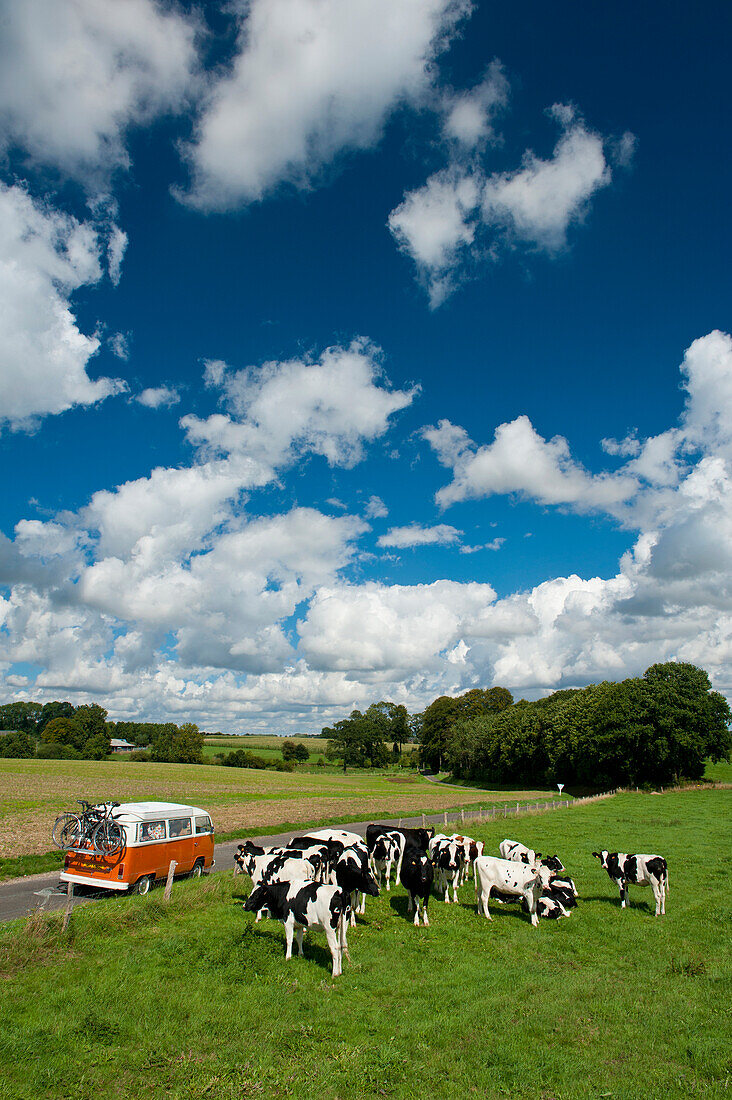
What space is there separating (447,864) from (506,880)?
2.21 metres

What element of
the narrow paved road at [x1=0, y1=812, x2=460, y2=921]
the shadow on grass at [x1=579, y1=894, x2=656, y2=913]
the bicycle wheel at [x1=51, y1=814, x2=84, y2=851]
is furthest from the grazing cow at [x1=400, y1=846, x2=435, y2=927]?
the bicycle wheel at [x1=51, y1=814, x2=84, y2=851]

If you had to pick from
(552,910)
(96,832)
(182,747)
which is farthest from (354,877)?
(182,747)

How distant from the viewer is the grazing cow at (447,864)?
1808 centimetres

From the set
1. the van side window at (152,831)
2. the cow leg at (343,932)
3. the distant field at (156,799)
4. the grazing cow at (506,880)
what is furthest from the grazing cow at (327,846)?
the distant field at (156,799)

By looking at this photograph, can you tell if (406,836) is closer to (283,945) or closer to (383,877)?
(383,877)

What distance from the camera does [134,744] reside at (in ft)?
586

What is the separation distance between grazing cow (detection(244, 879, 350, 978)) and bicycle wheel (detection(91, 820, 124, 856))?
18.9 feet

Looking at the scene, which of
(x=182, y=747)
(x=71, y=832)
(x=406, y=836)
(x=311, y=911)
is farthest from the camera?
(x=182, y=747)

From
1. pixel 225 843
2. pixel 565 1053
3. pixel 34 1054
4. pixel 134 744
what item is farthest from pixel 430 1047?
pixel 134 744

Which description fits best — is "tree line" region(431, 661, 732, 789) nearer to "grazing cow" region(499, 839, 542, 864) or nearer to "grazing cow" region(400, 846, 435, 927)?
"grazing cow" region(499, 839, 542, 864)

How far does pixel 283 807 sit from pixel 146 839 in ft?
102

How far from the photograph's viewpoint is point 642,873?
17.0 meters

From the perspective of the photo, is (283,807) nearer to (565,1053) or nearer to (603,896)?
(603,896)

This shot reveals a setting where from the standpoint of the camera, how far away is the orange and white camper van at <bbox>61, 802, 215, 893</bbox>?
1627 cm
